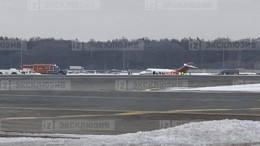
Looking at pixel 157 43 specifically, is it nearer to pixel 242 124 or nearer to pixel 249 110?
pixel 249 110

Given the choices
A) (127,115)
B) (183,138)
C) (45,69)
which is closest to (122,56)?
(45,69)

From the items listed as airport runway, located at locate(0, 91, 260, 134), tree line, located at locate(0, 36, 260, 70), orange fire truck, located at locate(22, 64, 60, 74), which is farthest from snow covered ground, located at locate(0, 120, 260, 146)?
tree line, located at locate(0, 36, 260, 70)

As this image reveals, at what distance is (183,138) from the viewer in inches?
460

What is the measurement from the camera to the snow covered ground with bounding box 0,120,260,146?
37.0 ft

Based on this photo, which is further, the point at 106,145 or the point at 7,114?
the point at 7,114

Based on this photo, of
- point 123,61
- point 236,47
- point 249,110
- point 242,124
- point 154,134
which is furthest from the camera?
point 123,61

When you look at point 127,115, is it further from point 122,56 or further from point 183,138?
point 122,56

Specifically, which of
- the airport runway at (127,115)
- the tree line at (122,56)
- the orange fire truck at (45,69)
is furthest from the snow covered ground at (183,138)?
the tree line at (122,56)

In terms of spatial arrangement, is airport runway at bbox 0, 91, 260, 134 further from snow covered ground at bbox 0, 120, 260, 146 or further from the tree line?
the tree line

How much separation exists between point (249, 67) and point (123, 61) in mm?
28336

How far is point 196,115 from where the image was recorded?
19359 mm

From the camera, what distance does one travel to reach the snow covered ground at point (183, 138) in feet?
37.0

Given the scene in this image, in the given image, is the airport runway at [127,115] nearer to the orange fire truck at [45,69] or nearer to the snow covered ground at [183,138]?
the snow covered ground at [183,138]

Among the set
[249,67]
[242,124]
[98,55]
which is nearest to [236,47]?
[249,67]
